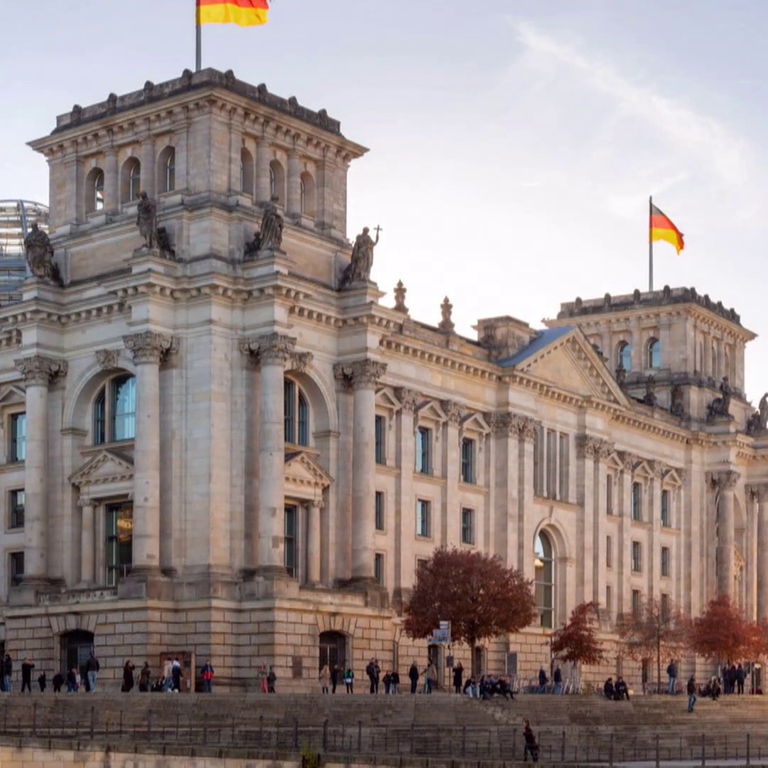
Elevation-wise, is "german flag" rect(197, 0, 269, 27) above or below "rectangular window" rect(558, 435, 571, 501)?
above

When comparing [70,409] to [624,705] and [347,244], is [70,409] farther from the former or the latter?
[624,705]

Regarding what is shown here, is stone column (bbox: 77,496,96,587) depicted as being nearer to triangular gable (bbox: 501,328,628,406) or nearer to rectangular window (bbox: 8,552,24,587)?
rectangular window (bbox: 8,552,24,587)

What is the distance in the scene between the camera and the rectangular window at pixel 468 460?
282 ft

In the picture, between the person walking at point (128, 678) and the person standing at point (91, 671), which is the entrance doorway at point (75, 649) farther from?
the person walking at point (128, 678)

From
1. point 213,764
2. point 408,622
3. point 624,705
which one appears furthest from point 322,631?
point 213,764

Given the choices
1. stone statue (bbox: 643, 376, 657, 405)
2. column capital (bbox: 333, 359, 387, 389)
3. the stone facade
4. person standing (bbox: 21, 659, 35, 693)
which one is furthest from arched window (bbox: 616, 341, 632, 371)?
person standing (bbox: 21, 659, 35, 693)

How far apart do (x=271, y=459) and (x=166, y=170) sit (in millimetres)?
13127

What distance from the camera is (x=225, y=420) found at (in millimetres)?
70250

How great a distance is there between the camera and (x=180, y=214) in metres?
71.7

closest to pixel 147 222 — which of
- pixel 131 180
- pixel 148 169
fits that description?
pixel 148 169

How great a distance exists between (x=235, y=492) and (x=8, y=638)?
11.3 m

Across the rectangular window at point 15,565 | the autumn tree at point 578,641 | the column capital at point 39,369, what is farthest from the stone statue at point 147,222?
the autumn tree at point 578,641

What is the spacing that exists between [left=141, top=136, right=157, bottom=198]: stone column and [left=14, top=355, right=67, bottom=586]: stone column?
7.92 m

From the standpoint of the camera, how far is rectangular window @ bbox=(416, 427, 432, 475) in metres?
82.9
